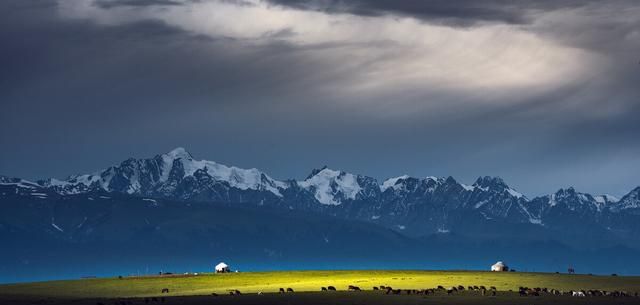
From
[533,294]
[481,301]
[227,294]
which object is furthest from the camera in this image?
[227,294]

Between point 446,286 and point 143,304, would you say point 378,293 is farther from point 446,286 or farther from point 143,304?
point 143,304

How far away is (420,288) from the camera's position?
19250cm

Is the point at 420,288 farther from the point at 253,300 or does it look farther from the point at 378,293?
the point at 253,300

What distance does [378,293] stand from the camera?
177m

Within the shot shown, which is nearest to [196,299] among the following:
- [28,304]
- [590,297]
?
[28,304]

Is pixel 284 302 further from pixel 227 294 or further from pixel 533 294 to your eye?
pixel 533 294

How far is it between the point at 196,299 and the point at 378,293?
27268mm

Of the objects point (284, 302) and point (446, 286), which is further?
point (446, 286)

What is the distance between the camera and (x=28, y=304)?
174750 mm

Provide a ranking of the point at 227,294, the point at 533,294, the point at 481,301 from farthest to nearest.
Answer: the point at 227,294 < the point at 533,294 < the point at 481,301

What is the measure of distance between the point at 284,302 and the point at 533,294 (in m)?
37.1

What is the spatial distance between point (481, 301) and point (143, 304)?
155 ft

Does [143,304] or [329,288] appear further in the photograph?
[329,288]

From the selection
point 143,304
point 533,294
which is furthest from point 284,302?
point 533,294
